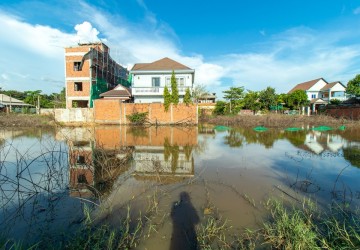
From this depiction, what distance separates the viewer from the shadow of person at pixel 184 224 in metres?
2.99

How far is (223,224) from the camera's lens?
3.34 metres

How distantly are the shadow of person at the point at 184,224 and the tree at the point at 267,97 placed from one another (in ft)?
98.4

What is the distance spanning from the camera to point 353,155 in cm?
818

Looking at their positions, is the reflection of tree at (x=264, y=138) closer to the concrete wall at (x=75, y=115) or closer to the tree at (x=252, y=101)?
the concrete wall at (x=75, y=115)

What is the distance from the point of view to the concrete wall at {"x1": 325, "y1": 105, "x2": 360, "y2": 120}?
23.6 meters

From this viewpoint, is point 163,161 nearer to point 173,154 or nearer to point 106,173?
point 173,154

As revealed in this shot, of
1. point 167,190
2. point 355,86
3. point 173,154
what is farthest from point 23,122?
point 355,86

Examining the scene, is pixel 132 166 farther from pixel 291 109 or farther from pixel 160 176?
pixel 291 109

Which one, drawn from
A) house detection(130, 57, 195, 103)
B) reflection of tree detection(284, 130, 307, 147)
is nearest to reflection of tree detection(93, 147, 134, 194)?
reflection of tree detection(284, 130, 307, 147)

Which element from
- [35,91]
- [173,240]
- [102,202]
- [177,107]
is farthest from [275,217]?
[35,91]

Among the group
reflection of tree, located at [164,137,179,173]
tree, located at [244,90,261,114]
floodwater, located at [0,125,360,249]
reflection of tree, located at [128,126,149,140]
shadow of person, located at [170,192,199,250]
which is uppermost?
tree, located at [244,90,261,114]

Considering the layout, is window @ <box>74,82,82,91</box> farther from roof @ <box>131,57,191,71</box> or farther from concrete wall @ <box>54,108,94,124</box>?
roof @ <box>131,57,191,71</box>

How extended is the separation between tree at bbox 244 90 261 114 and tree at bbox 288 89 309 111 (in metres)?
5.59

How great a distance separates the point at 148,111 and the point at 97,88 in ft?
32.5
